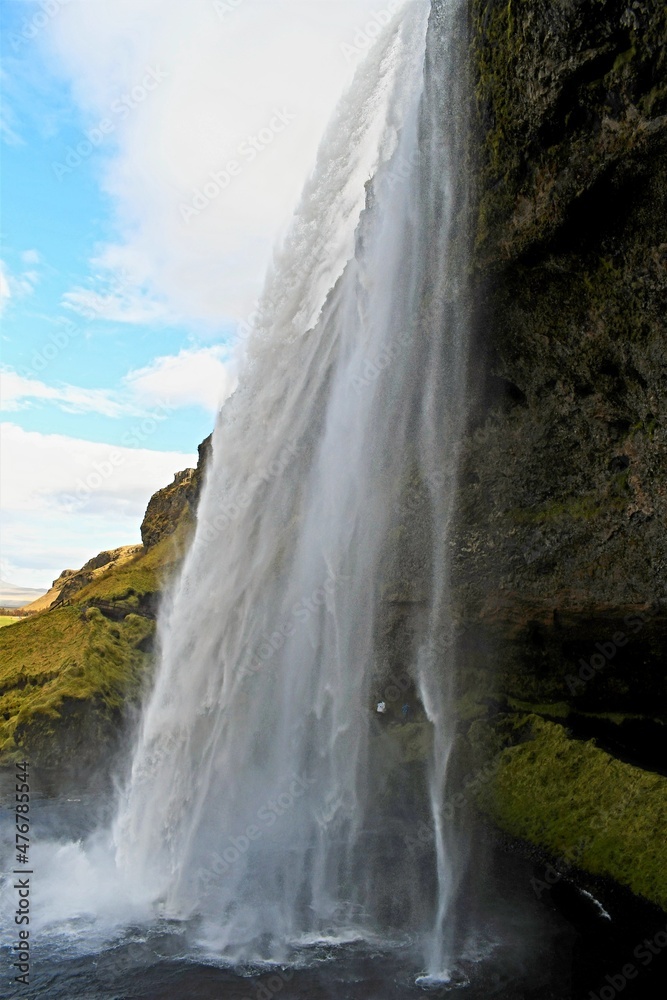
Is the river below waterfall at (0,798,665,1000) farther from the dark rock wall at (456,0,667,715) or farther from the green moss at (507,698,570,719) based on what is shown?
the dark rock wall at (456,0,667,715)

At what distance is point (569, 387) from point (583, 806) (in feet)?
25.3

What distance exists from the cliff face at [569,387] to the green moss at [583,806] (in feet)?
→ 0.26

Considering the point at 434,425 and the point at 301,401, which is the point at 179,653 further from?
the point at 434,425

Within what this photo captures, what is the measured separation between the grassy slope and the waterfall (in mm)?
13677

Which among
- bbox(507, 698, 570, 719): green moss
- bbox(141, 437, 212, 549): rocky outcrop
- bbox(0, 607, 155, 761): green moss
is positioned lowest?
bbox(507, 698, 570, 719): green moss

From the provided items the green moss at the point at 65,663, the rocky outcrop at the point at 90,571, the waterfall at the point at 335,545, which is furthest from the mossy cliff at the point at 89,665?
the waterfall at the point at 335,545

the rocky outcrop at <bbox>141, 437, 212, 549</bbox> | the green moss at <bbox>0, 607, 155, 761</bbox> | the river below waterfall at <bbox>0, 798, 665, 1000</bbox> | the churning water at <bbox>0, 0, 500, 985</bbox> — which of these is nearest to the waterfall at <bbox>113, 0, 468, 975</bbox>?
the churning water at <bbox>0, 0, 500, 985</bbox>

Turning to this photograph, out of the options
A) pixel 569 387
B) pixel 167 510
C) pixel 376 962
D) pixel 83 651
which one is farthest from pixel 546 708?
pixel 167 510

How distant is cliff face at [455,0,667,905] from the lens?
10672mm

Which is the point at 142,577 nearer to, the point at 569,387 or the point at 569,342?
the point at 569,387

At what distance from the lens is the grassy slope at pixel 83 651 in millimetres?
26562

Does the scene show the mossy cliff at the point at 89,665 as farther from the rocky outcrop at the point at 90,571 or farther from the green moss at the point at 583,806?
the green moss at the point at 583,806

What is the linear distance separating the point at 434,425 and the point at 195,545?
584 cm

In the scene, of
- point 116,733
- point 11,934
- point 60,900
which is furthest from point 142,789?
point 116,733
